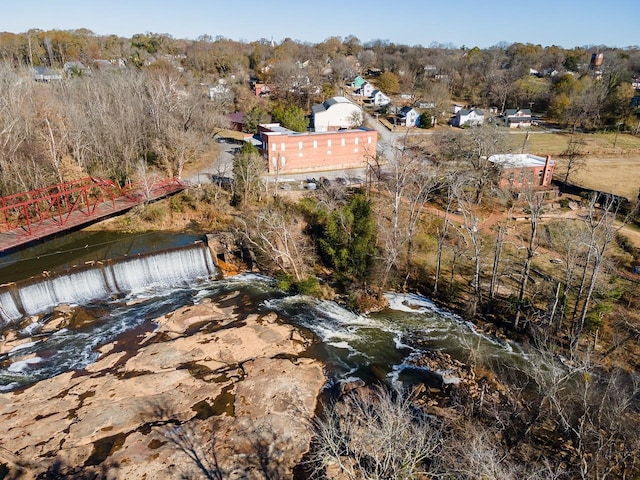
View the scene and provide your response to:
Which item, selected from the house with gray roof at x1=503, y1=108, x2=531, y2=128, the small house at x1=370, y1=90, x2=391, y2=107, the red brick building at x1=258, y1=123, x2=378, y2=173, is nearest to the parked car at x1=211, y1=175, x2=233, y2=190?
the red brick building at x1=258, y1=123, x2=378, y2=173

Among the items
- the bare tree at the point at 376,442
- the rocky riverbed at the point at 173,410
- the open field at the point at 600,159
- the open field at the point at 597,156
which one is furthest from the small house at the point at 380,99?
the bare tree at the point at 376,442

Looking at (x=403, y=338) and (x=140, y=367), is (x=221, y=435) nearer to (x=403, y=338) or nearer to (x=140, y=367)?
(x=140, y=367)

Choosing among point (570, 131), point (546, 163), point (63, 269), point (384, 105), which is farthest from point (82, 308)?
point (570, 131)

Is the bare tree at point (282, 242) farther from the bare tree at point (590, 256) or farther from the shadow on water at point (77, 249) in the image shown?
the bare tree at point (590, 256)

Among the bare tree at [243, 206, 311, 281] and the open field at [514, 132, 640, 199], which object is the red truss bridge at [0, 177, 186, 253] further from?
the open field at [514, 132, 640, 199]

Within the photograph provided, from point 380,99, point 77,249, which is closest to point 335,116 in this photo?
point 380,99
